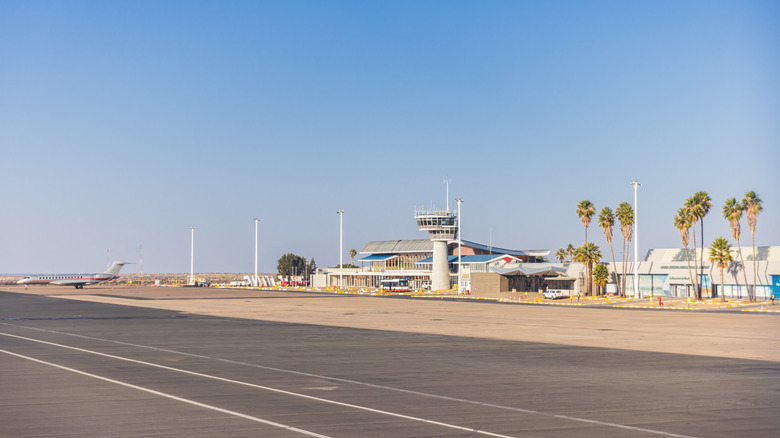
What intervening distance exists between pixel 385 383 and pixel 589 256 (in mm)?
85072

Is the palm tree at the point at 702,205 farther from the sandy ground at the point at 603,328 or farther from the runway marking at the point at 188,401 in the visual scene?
the runway marking at the point at 188,401

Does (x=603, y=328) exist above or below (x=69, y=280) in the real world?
below

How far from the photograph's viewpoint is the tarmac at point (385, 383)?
1233 centimetres

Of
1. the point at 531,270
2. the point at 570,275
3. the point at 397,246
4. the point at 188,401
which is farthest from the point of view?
the point at 397,246

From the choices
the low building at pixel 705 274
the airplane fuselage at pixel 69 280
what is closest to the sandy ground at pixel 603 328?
the low building at pixel 705 274

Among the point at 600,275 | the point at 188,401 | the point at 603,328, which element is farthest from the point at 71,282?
the point at 188,401

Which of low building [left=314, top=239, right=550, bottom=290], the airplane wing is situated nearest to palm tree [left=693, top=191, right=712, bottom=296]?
low building [left=314, top=239, right=550, bottom=290]

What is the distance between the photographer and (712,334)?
3475 cm

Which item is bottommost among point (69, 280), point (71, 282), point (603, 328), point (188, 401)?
point (603, 328)

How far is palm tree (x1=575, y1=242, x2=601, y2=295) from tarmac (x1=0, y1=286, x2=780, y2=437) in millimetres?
62252

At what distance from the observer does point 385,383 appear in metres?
17.5

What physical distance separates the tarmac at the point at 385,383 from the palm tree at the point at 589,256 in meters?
62.3

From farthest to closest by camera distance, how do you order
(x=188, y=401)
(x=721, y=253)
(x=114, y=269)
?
1. (x=114, y=269)
2. (x=721, y=253)
3. (x=188, y=401)

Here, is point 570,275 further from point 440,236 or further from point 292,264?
point 292,264
